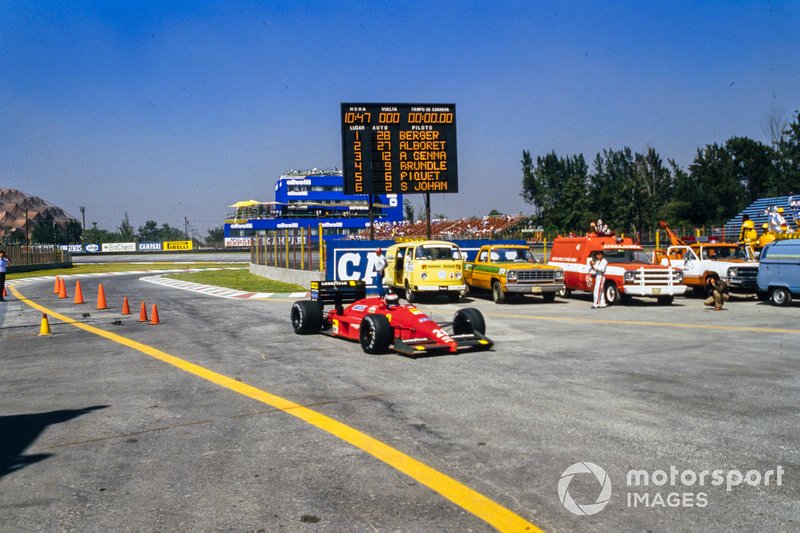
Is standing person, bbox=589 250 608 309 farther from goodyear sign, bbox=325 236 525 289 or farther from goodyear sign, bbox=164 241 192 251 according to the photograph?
goodyear sign, bbox=164 241 192 251

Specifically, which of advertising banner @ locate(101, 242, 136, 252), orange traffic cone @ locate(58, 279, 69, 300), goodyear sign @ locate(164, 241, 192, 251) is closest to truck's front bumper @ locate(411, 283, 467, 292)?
orange traffic cone @ locate(58, 279, 69, 300)

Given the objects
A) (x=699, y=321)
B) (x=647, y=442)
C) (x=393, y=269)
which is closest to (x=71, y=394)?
(x=647, y=442)

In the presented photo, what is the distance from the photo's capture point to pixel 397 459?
225 inches

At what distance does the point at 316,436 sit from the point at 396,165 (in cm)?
2114

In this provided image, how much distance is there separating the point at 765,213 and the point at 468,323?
38337 millimetres

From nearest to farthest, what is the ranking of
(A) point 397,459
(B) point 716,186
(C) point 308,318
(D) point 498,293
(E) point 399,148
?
1. (A) point 397,459
2. (C) point 308,318
3. (D) point 498,293
4. (E) point 399,148
5. (B) point 716,186

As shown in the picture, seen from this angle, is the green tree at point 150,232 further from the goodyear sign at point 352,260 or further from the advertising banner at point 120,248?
the goodyear sign at point 352,260

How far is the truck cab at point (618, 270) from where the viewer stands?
1983 cm

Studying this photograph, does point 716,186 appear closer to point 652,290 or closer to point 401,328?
point 652,290

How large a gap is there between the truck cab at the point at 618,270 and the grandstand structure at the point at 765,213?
2084 centimetres

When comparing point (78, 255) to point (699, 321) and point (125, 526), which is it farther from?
point (125, 526)

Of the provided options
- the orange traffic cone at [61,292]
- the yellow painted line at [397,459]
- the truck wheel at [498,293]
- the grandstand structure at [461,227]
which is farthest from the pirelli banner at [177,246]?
the yellow painted line at [397,459]

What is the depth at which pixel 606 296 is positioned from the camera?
817 inches

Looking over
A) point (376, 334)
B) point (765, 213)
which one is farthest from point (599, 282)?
point (765, 213)
